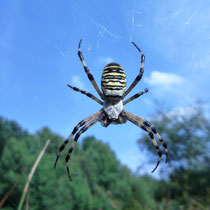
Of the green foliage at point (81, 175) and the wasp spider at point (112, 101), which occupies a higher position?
the green foliage at point (81, 175)

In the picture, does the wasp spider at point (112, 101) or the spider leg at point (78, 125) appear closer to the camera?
the wasp spider at point (112, 101)

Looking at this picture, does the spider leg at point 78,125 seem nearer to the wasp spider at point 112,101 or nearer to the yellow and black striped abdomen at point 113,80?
the wasp spider at point 112,101

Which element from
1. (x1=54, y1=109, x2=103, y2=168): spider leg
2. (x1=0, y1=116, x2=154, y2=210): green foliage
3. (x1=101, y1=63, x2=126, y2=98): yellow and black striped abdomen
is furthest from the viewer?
(x1=0, y1=116, x2=154, y2=210): green foliage

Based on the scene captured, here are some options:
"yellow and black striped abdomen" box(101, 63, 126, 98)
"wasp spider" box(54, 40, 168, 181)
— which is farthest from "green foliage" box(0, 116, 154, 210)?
"yellow and black striped abdomen" box(101, 63, 126, 98)

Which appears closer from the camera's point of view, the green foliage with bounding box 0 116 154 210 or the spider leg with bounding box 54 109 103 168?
the spider leg with bounding box 54 109 103 168

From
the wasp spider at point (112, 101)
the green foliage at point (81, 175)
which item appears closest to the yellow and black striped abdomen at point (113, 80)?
the wasp spider at point (112, 101)

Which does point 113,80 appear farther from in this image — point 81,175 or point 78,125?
point 81,175

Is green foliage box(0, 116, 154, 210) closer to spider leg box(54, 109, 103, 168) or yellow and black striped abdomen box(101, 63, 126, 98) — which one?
spider leg box(54, 109, 103, 168)

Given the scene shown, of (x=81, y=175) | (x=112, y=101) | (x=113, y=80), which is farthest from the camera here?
(x=81, y=175)

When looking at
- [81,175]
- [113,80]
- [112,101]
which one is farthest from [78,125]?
[81,175]

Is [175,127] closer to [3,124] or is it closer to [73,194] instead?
[73,194]
